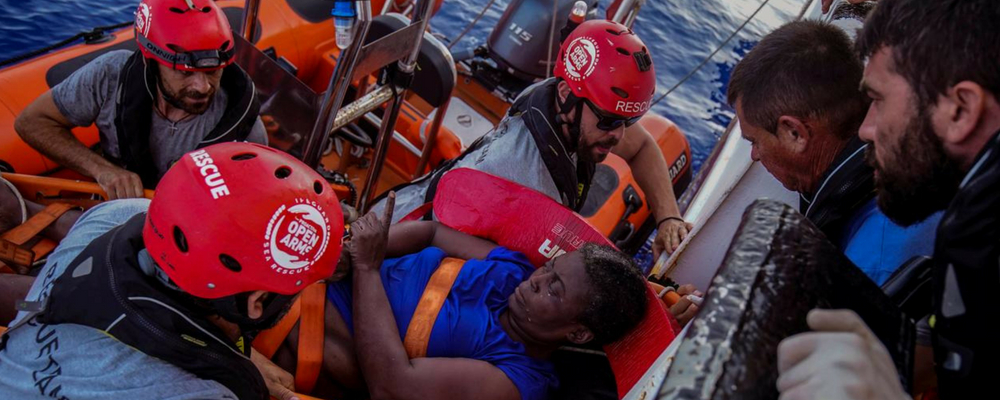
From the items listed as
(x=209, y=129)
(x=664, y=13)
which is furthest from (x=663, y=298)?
(x=664, y=13)

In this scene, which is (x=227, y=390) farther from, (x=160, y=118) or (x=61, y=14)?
(x=61, y=14)

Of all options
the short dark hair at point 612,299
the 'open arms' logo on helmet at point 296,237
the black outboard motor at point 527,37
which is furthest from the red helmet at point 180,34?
the black outboard motor at point 527,37

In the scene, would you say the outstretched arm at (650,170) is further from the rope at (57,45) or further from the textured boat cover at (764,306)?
the rope at (57,45)

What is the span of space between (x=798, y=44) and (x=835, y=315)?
5.34 feet

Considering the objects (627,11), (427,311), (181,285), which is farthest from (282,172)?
(627,11)

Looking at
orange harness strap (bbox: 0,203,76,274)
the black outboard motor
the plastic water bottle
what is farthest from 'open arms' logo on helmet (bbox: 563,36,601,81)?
the black outboard motor

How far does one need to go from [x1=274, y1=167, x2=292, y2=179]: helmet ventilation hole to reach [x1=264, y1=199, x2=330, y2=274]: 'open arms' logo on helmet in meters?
0.09

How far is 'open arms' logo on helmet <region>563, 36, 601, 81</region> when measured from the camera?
2947mm

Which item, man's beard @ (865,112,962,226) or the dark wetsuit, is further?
man's beard @ (865,112,962,226)

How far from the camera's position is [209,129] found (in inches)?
125

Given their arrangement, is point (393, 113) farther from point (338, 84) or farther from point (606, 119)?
point (606, 119)

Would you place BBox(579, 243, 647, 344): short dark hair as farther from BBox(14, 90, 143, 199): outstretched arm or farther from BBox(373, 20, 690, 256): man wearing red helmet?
BBox(14, 90, 143, 199): outstretched arm

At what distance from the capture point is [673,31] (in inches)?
441

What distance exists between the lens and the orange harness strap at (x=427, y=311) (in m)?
2.42
